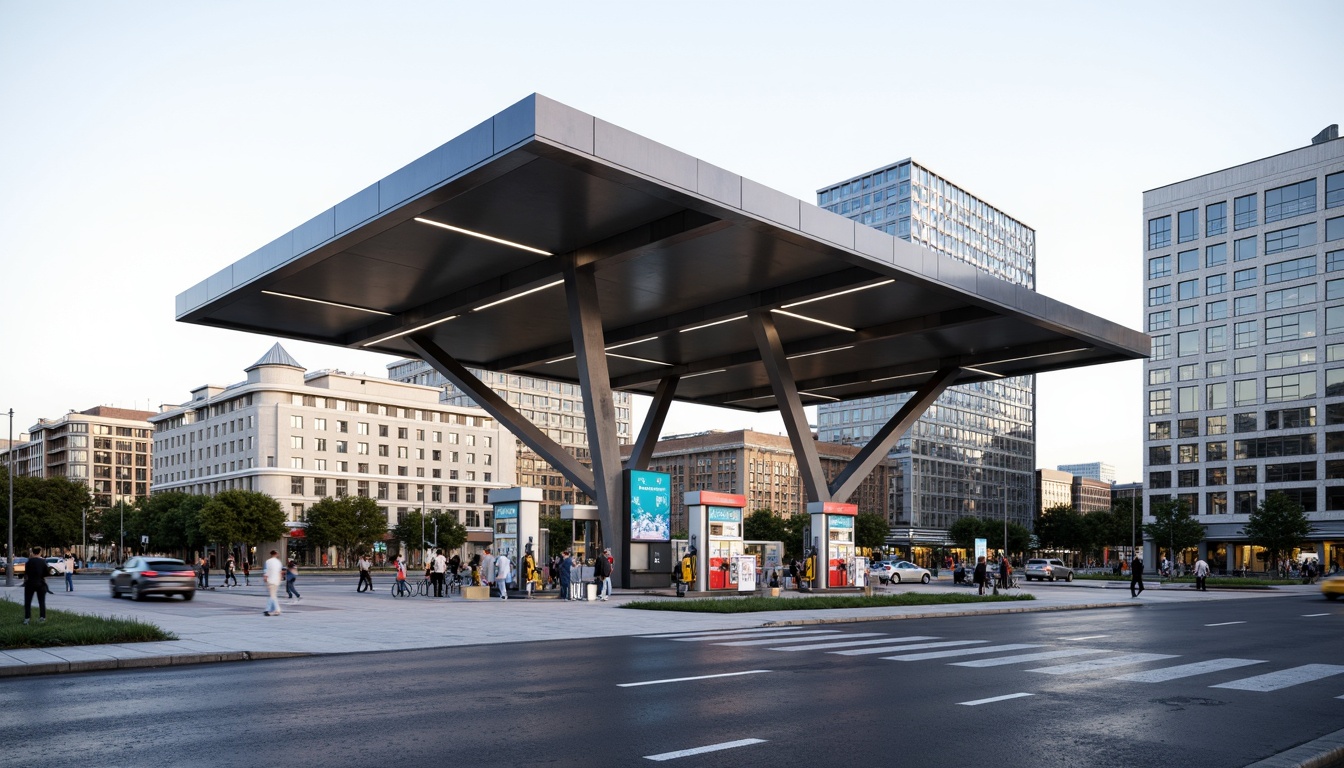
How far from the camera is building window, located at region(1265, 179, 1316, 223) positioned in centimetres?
9138

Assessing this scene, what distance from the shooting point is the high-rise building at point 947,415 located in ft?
481

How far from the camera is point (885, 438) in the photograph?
4466cm

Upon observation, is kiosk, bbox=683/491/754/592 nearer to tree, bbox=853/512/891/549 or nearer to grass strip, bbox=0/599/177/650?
grass strip, bbox=0/599/177/650

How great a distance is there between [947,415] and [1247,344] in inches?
2372

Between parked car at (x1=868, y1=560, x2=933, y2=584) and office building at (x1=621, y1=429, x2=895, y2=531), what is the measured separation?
283 ft

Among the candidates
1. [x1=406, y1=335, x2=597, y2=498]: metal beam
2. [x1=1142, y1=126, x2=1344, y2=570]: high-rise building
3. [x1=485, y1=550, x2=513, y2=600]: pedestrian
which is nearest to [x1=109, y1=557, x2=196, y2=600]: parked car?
[x1=485, y1=550, x2=513, y2=600]: pedestrian

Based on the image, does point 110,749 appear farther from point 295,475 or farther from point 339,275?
point 295,475

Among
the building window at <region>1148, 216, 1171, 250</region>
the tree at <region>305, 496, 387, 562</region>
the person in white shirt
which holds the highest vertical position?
the building window at <region>1148, 216, 1171, 250</region>

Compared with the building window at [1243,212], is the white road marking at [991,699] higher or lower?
lower

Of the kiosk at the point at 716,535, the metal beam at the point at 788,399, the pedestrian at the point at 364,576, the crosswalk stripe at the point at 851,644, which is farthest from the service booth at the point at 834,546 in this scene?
the crosswalk stripe at the point at 851,644

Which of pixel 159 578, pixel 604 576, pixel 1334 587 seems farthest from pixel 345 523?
pixel 1334 587

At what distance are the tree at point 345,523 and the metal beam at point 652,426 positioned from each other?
62.3 meters

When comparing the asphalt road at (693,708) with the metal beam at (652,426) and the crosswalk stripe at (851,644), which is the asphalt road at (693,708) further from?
the metal beam at (652,426)

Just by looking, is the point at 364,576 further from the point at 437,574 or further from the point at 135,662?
the point at 135,662
